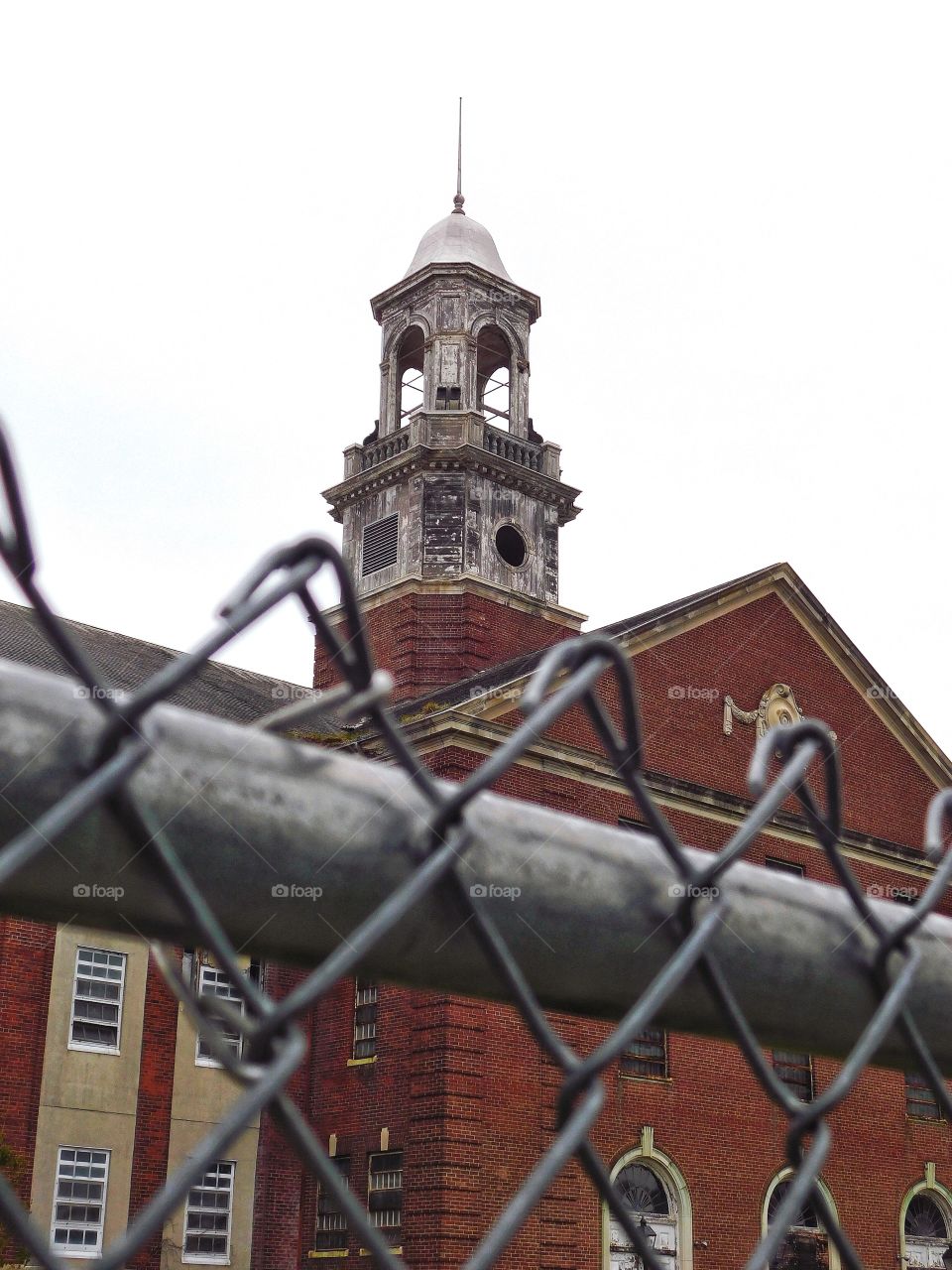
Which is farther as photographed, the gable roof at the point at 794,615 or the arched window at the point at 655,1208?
the gable roof at the point at 794,615

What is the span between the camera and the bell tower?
101 feet

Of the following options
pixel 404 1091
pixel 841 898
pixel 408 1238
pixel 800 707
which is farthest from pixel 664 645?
pixel 841 898

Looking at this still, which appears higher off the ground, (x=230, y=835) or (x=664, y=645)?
(x=664, y=645)

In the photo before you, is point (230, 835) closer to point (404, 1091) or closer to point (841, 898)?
point (841, 898)

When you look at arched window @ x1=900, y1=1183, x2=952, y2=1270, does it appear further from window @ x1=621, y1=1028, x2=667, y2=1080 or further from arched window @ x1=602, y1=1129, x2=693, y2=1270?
window @ x1=621, y1=1028, x2=667, y2=1080

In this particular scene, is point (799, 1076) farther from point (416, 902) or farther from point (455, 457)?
point (416, 902)

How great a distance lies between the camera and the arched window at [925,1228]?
85.6 feet

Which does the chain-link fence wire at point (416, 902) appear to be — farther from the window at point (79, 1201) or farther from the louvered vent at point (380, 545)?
the louvered vent at point (380, 545)

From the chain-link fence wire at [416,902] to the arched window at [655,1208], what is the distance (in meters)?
21.9

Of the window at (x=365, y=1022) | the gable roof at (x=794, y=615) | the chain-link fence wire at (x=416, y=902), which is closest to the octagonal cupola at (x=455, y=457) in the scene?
the gable roof at (x=794, y=615)

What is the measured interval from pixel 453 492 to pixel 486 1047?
14.0 metres

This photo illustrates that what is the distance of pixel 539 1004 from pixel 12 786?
→ 0.63 meters

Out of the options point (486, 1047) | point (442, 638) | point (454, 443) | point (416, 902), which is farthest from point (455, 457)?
point (416, 902)

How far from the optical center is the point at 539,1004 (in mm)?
1534
